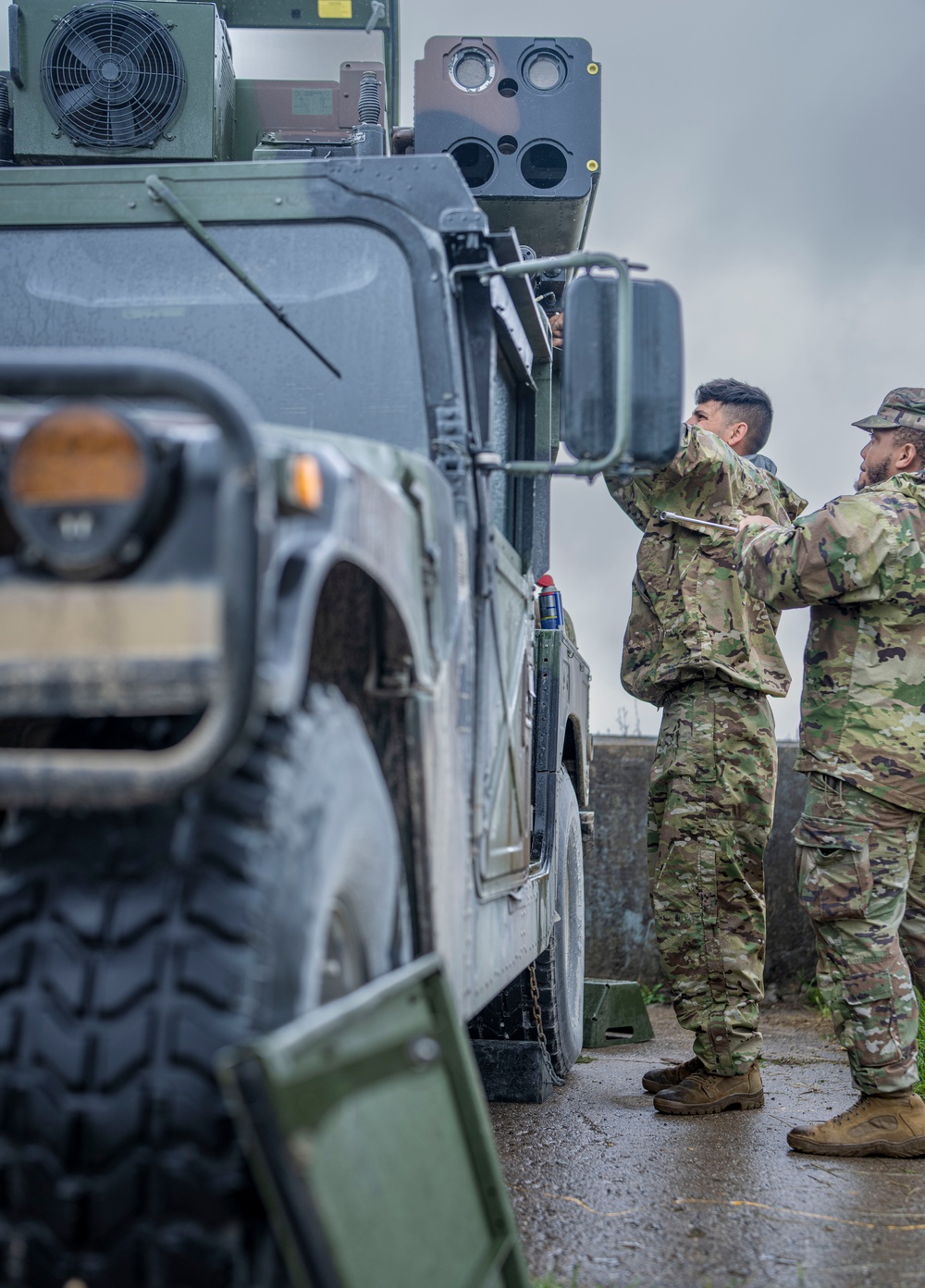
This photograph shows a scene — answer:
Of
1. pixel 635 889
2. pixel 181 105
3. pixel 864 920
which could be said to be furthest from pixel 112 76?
pixel 635 889

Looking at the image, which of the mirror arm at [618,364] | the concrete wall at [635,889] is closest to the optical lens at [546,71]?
the mirror arm at [618,364]

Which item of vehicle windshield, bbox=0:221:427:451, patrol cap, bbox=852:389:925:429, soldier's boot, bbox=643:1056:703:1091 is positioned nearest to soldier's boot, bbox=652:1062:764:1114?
soldier's boot, bbox=643:1056:703:1091

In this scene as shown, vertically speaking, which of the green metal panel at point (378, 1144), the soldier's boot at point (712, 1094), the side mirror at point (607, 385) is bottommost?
the soldier's boot at point (712, 1094)

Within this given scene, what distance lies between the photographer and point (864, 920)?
3.77 m

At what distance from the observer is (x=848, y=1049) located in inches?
151

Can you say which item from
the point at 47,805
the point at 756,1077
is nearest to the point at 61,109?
the point at 47,805

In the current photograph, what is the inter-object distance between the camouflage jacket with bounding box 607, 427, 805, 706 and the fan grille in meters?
1.77

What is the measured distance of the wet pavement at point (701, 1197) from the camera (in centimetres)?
264

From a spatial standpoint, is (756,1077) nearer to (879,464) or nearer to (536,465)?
(879,464)

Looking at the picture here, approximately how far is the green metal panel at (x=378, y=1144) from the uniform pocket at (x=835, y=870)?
6.87 ft

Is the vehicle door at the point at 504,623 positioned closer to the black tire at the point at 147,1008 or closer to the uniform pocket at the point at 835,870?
the uniform pocket at the point at 835,870

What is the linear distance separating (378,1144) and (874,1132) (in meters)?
2.55

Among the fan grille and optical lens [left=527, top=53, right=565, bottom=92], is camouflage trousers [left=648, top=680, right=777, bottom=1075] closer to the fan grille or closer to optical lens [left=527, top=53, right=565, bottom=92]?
optical lens [left=527, top=53, right=565, bottom=92]

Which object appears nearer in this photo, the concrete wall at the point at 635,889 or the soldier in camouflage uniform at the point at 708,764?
the soldier in camouflage uniform at the point at 708,764
